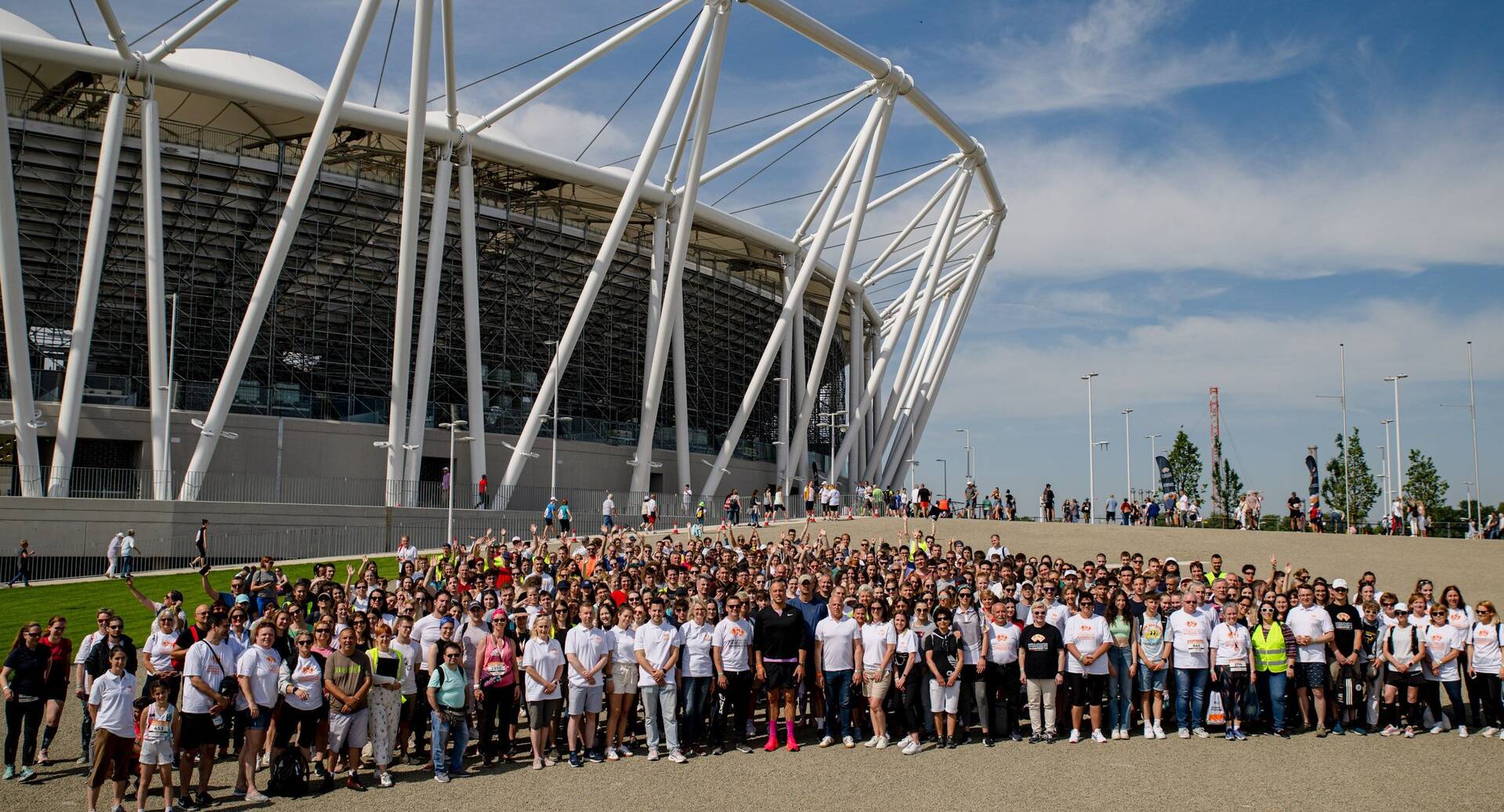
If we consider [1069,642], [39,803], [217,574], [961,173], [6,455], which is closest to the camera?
[39,803]

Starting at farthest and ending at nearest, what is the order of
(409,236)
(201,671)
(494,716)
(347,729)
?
(409,236) → (494,716) → (347,729) → (201,671)

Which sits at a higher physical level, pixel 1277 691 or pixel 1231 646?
pixel 1231 646

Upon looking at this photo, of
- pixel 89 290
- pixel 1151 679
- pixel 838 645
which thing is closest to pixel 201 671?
pixel 838 645

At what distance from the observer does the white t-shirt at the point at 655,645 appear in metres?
9.35

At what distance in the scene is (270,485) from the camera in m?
26.8

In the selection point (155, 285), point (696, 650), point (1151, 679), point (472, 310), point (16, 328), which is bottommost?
point (1151, 679)

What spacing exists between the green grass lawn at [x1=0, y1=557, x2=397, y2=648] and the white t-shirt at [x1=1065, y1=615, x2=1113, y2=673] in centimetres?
1199

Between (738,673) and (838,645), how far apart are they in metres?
0.87

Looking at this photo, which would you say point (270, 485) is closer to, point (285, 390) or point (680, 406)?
point (285, 390)

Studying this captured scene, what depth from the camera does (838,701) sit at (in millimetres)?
9672

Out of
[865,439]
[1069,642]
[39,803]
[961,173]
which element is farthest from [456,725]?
[865,439]

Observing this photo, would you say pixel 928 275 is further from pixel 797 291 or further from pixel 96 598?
pixel 96 598

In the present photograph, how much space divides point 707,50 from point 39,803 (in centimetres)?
2573

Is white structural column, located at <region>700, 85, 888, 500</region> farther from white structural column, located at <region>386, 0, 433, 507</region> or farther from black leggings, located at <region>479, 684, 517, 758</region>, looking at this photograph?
black leggings, located at <region>479, 684, 517, 758</region>
